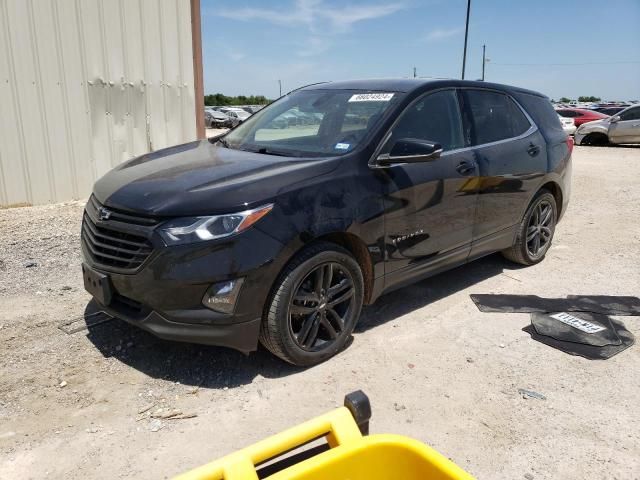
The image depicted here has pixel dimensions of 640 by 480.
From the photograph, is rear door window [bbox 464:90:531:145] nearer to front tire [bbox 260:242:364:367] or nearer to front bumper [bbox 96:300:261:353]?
front tire [bbox 260:242:364:367]

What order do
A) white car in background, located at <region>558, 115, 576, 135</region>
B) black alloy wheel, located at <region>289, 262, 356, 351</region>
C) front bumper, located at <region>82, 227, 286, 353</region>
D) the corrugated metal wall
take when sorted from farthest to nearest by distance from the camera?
1. white car in background, located at <region>558, 115, 576, 135</region>
2. the corrugated metal wall
3. black alloy wheel, located at <region>289, 262, 356, 351</region>
4. front bumper, located at <region>82, 227, 286, 353</region>

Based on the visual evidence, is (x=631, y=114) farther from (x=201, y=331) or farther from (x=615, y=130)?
(x=201, y=331)

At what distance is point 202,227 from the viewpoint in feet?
9.46

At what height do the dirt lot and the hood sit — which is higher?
the hood

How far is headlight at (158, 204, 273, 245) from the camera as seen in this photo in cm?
287

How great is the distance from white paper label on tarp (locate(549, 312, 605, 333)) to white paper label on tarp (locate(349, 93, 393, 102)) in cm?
215

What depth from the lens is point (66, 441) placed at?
2707 millimetres

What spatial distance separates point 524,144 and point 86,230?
375cm

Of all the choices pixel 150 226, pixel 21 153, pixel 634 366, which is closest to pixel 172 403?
pixel 150 226

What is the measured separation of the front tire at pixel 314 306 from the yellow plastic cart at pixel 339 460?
1247mm

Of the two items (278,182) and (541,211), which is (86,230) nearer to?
(278,182)

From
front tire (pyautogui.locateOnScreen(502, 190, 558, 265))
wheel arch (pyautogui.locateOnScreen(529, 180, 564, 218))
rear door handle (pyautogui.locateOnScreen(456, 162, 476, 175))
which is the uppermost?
rear door handle (pyautogui.locateOnScreen(456, 162, 476, 175))

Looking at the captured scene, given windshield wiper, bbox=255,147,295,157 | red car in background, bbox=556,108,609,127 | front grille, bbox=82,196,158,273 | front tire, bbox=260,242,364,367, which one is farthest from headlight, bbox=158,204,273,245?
red car in background, bbox=556,108,609,127

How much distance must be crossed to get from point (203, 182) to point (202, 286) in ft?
2.08
